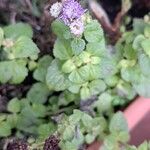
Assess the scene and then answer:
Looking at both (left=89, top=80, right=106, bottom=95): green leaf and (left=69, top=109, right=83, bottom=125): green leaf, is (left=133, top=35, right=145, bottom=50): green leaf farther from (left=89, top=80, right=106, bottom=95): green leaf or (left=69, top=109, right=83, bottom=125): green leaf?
(left=69, top=109, right=83, bottom=125): green leaf

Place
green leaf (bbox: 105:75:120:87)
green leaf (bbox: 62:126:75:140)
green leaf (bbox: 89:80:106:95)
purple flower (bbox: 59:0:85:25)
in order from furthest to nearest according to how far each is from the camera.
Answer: green leaf (bbox: 105:75:120:87), green leaf (bbox: 89:80:106:95), green leaf (bbox: 62:126:75:140), purple flower (bbox: 59:0:85:25)

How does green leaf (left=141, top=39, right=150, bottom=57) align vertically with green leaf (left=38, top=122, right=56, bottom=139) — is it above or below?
above

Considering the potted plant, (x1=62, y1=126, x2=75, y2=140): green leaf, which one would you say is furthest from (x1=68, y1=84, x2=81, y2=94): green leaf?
(x1=62, y1=126, x2=75, y2=140): green leaf

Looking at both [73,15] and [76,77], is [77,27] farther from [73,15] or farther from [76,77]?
[76,77]

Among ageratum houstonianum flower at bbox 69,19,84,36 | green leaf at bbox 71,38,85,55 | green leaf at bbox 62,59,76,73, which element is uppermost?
ageratum houstonianum flower at bbox 69,19,84,36

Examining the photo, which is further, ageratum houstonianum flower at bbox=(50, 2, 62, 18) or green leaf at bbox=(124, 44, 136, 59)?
green leaf at bbox=(124, 44, 136, 59)

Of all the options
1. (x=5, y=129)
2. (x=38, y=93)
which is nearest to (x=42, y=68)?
(x=38, y=93)

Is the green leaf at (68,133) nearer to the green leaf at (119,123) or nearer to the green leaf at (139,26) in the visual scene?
the green leaf at (119,123)

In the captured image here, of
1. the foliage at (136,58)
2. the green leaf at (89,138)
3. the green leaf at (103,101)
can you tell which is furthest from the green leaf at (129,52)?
the green leaf at (89,138)
